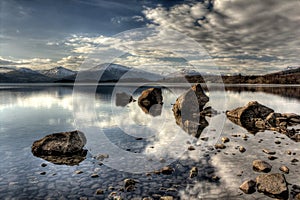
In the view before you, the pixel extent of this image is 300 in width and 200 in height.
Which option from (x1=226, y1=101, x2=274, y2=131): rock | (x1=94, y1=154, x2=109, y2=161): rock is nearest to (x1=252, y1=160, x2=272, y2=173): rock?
(x1=94, y1=154, x2=109, y2=161): rock

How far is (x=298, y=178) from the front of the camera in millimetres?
12539

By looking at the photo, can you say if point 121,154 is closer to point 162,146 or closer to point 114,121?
point 162,146

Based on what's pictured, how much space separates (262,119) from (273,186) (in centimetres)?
2138

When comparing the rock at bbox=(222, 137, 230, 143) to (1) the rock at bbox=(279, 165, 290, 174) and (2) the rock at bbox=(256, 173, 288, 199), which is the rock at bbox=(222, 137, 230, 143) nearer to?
(1) the rock at bbox=(279, 165, 290, 174)

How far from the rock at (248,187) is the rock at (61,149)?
34.0 ft

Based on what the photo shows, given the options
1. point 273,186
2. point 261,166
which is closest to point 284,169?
point 261,166

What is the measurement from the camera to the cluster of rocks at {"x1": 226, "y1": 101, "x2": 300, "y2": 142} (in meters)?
25.7

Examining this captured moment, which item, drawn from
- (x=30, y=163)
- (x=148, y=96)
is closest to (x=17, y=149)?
(x=30, y=163)

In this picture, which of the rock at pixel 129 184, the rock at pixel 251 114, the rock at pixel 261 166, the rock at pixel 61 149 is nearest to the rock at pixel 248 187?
the rock at pixel 261 166

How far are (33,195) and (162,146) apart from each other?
10610 mm

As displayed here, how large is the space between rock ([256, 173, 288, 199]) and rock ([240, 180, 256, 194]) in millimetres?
234

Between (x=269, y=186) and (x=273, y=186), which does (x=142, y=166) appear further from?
(x=273, y=186)

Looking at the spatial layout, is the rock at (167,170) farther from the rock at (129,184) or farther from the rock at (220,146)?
the rock at (220,146)

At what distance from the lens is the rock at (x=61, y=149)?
1631 centimetres
